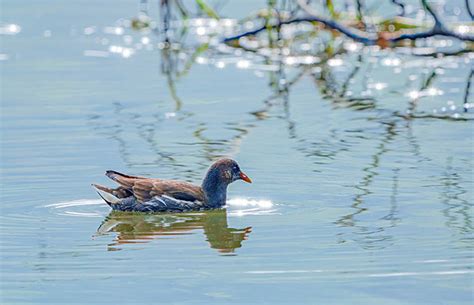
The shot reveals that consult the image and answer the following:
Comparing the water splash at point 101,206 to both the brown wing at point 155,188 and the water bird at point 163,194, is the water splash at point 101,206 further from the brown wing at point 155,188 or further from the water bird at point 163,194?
the brown wing at point 155,188

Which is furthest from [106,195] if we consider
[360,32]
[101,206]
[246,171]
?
[360,32]

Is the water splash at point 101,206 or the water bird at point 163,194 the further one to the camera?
the water bird at point 163,194

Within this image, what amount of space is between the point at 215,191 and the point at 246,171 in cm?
100

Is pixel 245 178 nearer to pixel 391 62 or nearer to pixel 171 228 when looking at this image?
pixel 171 228

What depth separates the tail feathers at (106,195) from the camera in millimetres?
10555

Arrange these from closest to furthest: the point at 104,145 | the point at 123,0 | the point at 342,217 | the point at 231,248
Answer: the point at 231,248 → the point at 342,217 → the point at 104,145 → the point at 123,0

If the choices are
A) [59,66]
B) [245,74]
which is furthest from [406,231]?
[59,66]

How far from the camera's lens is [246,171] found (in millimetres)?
11812

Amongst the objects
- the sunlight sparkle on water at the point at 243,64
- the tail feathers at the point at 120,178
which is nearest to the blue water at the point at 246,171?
the sunlight sparkle on water at the point at 243,64

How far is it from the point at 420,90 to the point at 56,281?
320 inches

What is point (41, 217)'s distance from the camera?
408 inches

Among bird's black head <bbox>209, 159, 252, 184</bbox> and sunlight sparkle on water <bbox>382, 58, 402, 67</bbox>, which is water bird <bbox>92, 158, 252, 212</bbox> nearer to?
bird's black head <bbox>209, 159, 252, 184</bbox>

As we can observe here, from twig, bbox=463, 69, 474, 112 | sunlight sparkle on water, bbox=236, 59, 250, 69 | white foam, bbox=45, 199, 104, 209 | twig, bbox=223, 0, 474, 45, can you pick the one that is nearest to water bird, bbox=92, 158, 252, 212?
white foam, bbox=45, 199, 104, 209

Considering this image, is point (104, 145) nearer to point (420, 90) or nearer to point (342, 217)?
point (342, 217)
